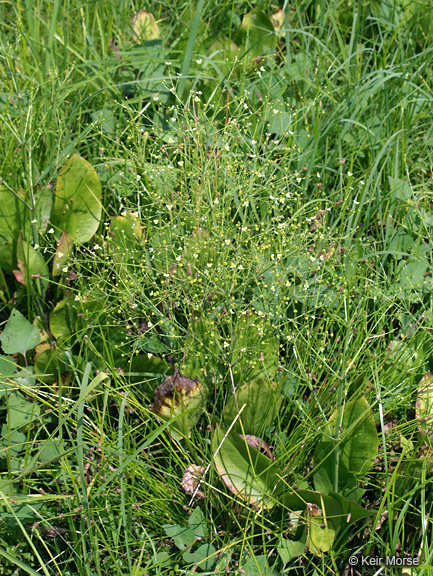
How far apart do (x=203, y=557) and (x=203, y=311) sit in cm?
72

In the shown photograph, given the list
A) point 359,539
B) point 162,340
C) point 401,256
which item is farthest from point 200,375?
point 401,256

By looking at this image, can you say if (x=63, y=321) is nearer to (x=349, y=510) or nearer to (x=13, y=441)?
(x=13, y=441)

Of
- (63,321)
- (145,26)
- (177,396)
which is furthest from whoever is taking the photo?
(145,26)

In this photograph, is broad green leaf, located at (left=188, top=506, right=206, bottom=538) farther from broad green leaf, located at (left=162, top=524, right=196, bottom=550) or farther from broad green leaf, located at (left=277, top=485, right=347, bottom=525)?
broad green leaf, located at (left=277, top=485, right=347, bottom=525)

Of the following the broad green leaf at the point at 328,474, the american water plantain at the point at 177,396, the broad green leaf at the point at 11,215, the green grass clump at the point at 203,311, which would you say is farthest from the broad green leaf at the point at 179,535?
the broad green leaf at the point at 11,215

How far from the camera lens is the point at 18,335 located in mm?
1989

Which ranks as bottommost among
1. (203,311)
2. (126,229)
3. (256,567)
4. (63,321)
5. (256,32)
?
(256,567)

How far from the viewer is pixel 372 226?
2369 millimetres

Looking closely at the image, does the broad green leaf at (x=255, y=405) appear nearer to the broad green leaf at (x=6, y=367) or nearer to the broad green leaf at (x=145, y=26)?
the broad green leaf at (x=6, y=367)

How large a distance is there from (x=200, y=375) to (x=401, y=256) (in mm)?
941

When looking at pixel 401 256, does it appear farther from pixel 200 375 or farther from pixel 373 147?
pixel 200 375

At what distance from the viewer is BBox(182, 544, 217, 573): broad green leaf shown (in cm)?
157

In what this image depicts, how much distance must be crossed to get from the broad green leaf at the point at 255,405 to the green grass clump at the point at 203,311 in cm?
2

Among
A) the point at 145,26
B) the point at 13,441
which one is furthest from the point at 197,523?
the point at 145,26
